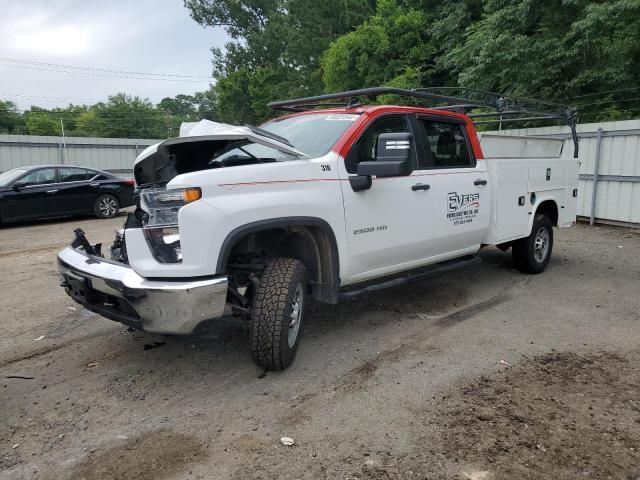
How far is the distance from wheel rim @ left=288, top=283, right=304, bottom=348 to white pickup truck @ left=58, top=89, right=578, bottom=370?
11mm

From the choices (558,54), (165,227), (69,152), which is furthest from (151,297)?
(69,152)

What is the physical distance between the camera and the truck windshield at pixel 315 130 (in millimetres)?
4277

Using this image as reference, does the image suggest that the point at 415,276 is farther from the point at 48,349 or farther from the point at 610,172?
the point at 610,172

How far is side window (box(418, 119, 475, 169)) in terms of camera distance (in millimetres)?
5043

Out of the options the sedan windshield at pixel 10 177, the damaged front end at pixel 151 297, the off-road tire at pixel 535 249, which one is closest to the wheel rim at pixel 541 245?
the off-road tire at pixel 535 249

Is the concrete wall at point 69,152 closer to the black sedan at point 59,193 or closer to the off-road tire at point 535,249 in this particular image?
the black sedan at point 59,193

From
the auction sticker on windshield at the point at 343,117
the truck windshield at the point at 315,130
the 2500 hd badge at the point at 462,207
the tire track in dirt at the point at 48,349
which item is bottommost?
the tire track in dirt at the point at 48,349

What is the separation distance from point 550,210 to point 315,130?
394 centimetres

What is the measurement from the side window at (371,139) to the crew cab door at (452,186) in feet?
0.86

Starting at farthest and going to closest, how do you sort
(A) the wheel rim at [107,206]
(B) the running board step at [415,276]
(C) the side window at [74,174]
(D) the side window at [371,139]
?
(A) the wheel rim at [107,206] < (C) the side window at [74,174] < (B) the running board step at [415,276] < (D) the side window at [371,139]

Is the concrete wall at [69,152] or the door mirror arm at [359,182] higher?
the concrete wall at [69,152]

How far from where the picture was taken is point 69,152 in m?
16.2

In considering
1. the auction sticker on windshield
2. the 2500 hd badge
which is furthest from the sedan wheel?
the 2500 hd badge

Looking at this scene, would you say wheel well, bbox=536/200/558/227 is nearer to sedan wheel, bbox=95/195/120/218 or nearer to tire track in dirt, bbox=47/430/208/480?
tire track in dirt, bbox=47/430/208/480
